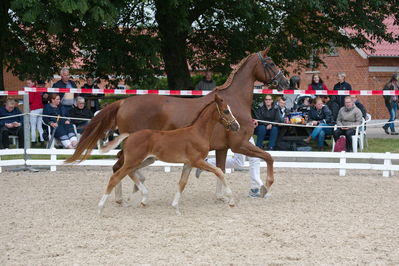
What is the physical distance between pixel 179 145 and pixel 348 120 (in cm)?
722

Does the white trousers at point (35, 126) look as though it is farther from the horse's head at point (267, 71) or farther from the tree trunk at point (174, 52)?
the horse's head at point (267, 71)

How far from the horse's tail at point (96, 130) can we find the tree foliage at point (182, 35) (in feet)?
16.6

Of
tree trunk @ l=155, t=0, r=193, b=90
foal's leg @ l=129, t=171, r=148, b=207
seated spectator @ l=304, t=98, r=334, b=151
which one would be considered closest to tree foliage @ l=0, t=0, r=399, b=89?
tree trunk @ l=155, t=0, r=193, b=90

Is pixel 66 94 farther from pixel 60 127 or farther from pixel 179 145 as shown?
pixel 179 145

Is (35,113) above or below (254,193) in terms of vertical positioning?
above

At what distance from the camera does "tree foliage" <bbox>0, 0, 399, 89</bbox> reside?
16125mm

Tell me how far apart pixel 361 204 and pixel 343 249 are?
2836 mm

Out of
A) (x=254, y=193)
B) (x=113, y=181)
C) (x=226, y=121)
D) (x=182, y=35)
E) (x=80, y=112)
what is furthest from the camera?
(x=182, y=35)

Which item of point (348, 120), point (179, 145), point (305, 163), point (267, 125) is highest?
point (179, 145)

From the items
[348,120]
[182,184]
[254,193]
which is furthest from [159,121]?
[348,120]

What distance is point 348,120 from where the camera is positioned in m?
14.7

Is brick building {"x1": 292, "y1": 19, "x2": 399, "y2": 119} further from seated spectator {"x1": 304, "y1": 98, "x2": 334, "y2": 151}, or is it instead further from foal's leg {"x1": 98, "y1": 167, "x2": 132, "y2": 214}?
foal's leg {"x1": 98, "y1": 167, "x2": 132, "y2": 214}

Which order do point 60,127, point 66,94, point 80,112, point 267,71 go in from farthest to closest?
point 66,94, point 80,112, point 60,127, point 267,71

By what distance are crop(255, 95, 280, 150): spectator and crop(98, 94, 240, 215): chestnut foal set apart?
6.05 metres
